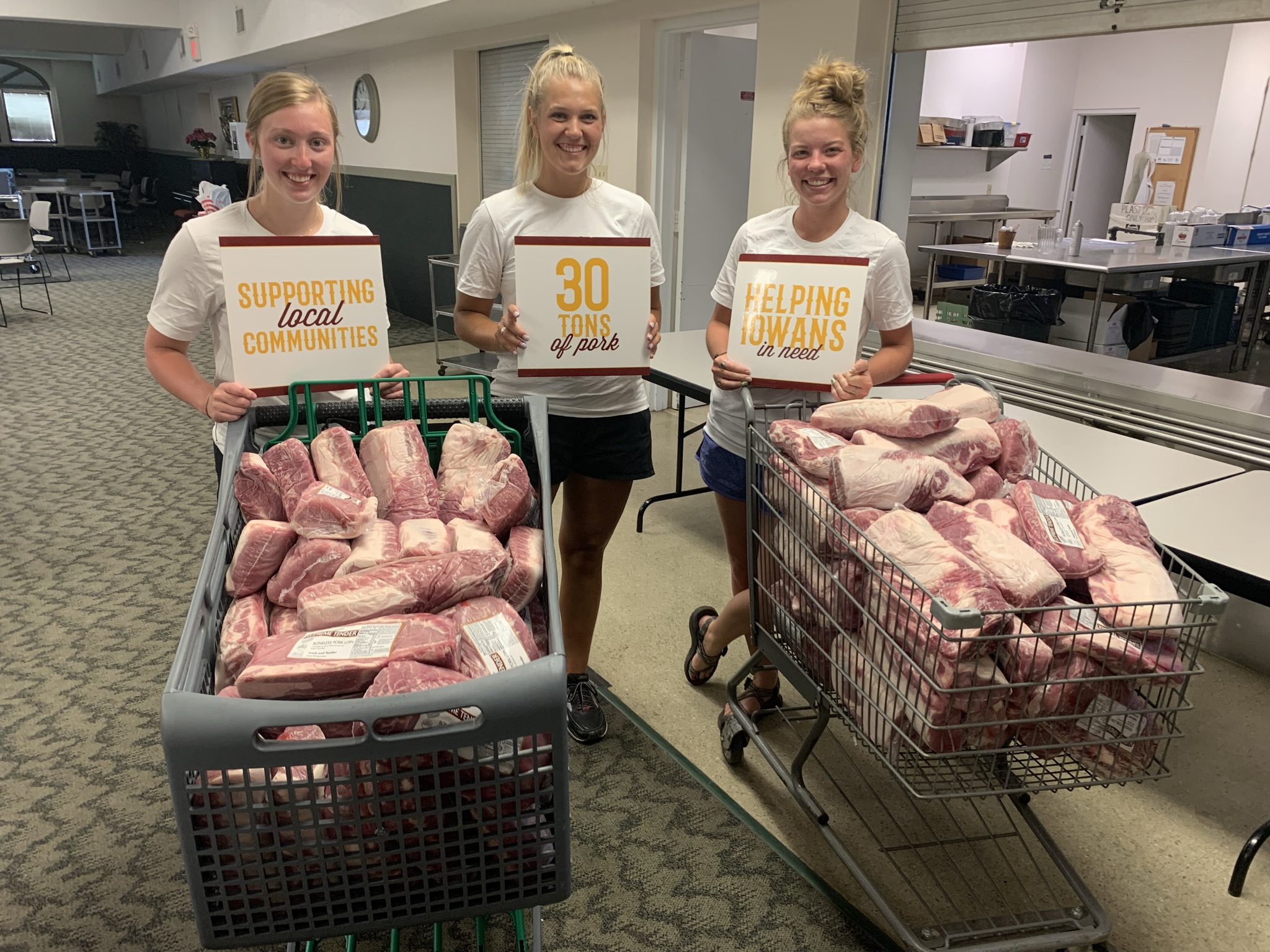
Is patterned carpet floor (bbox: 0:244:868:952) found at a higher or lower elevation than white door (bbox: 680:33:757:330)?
lower

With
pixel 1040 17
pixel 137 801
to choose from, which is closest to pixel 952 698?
pixel 137 801

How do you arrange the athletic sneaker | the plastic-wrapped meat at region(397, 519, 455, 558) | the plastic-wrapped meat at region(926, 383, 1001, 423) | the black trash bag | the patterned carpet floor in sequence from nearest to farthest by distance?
the plastic-wrapped meat at region(397, 519, 455, 558)
the plastic-wrapped meat at region(926, 383, 1001, 423)
the patterned carpet floor
the athletic sneaker
the black trash bag

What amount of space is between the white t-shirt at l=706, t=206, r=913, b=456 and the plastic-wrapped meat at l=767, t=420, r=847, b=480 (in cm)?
40

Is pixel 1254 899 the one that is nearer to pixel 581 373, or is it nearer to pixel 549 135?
pixel 581 373

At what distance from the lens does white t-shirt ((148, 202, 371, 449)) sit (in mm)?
1659

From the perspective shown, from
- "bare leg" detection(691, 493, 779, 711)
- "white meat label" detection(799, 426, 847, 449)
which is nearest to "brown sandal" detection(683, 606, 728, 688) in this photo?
"bare leg" detection(691, 493, 779, 711)

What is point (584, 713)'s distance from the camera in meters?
2.34

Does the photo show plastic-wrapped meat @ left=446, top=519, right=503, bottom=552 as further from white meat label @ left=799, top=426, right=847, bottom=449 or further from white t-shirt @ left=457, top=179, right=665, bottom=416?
white t-shirt @ left=457, top=179, right=665, bottom=416

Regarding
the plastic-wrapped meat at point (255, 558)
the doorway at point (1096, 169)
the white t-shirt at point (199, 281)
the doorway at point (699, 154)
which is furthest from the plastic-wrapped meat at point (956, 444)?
the doorway at point (1096, 169)

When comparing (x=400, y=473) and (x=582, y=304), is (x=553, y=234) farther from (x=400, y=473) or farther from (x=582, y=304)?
(x=400, y=473)

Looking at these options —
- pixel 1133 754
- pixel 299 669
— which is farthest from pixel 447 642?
pixel 1133 754

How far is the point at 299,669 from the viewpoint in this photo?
0.92m

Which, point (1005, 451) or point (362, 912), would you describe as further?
point (1005, 451)

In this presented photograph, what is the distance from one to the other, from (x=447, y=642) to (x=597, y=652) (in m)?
1.90
